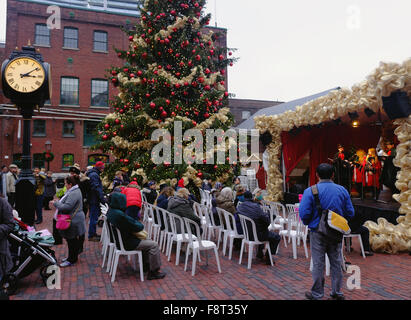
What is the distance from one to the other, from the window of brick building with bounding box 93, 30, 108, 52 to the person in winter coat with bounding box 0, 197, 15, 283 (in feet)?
81.1

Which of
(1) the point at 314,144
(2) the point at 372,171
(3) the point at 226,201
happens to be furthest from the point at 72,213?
(1) the point at 314,144

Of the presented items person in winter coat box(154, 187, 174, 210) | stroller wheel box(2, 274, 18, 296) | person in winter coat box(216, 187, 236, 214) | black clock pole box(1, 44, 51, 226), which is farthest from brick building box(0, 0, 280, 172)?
stroller wheel box(2, 274, 18, 296)

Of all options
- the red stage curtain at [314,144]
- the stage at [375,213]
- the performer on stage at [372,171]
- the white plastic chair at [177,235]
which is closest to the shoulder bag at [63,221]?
the white plastic chair at [177,235]

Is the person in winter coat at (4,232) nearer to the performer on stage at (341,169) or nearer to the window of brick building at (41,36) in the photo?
the performer on stage at (341,169)

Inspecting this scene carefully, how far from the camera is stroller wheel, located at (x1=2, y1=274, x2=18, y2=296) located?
157 inches

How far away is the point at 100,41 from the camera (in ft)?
85.6

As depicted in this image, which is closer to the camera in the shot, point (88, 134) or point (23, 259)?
point (23, 259)

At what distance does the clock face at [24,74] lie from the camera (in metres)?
5.43

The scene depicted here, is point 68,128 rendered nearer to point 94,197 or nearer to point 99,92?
point 99,92

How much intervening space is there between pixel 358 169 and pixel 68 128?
21.2m

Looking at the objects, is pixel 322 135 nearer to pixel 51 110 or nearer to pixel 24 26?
pixel 51 110

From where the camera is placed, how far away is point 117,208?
15.3ft
